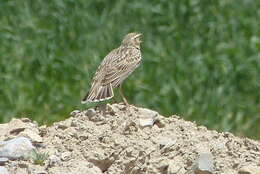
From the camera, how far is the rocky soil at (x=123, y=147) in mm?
7895

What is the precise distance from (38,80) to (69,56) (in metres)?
0.57

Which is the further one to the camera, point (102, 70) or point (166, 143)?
point (102, 70)

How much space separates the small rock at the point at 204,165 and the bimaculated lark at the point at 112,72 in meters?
2.06

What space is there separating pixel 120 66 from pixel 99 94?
1.96ft

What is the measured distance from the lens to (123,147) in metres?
8.34

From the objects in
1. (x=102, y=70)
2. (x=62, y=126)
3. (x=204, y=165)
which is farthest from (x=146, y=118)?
(x=102, y=70)

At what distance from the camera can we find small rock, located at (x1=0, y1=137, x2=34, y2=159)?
8141 mm

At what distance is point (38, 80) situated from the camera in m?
12.7

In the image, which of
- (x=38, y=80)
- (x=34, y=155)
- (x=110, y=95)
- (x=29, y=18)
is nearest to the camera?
(x=34, y=155)

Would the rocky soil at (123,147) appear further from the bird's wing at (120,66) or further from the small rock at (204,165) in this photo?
the bird's wing at (120,66)

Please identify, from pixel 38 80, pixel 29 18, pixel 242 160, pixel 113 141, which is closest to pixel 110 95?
pixel 113 141

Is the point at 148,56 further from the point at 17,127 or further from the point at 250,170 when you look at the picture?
the point at 250,170

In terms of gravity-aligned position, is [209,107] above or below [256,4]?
below

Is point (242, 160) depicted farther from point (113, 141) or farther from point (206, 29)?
point (206, 29)
